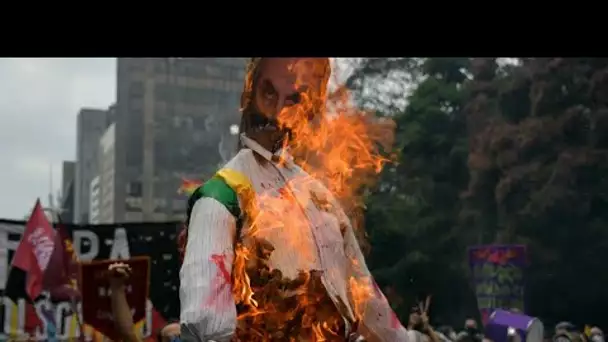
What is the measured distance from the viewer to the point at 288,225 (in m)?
3.30

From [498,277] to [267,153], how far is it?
10.9 m

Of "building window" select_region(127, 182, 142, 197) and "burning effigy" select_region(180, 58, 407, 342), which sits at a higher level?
"building window" select_region(127, 182, 142, 197)

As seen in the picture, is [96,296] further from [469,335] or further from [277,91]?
[277,91]

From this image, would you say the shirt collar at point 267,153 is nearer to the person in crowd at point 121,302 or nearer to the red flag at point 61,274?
the person in crowd at point 121,302

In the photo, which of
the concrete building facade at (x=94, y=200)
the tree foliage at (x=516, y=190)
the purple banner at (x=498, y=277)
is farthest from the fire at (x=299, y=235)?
the concrete building facade at (x=94, y=200)

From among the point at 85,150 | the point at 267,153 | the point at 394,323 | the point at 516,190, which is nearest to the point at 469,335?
the point at 394,323

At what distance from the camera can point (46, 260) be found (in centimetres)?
955

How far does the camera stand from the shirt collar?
11.1 ft

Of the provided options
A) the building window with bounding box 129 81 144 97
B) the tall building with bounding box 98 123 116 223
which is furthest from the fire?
the building window with bounding box 129 81 144 97

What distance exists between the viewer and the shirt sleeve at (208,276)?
2994mm

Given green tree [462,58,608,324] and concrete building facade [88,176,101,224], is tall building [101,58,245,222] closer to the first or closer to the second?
concrete building facade [88,176,101,224]
